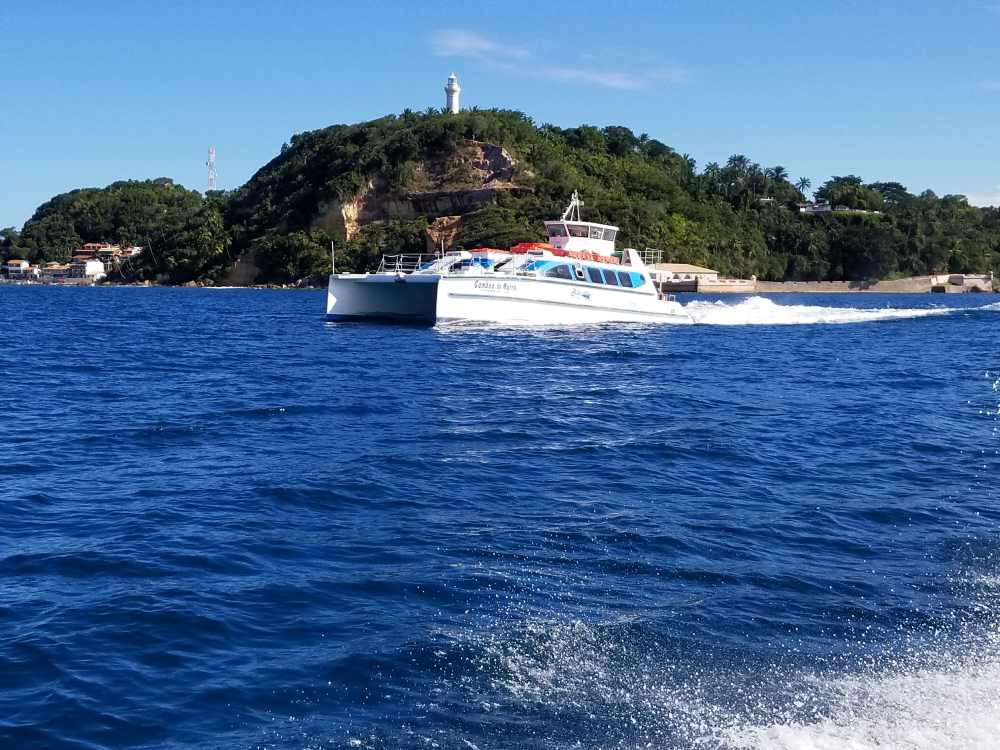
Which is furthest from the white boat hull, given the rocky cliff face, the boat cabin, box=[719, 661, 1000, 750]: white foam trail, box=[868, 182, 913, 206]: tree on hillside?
box=[868, 182, 913, 206]: tree on hillside

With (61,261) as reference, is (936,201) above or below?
above

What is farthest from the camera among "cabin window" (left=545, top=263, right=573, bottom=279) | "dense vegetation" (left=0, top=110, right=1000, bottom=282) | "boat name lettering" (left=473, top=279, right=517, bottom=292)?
"dense vegetation" (left=0, top=110, right=1000, bottom=282)

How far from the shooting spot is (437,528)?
950cm

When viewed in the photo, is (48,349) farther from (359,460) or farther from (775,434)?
(775,434)

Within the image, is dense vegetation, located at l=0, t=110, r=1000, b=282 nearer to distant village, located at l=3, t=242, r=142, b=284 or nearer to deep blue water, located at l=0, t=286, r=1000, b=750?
distant village, located at l=3, t=242, r=142, b=284

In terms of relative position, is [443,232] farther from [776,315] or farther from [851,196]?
[851,196]

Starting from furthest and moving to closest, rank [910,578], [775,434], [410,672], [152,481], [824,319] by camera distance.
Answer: [824,319]
[775,434]
[152,481]
[910,578]
[410,672]

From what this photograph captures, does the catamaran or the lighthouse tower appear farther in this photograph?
the lighthouse tower

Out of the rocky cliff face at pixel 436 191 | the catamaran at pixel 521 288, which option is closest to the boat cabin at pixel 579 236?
the catamaran at pixel 521 288

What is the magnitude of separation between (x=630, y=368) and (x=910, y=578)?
53.0ft

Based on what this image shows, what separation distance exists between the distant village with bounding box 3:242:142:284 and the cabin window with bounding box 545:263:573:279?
12229 cm

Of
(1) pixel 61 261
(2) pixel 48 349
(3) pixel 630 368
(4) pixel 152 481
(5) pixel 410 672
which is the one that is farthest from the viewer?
(1) pixel 61 261

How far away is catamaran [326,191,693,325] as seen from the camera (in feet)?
117

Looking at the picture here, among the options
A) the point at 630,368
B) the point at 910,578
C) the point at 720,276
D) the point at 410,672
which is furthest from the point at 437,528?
the point at 720,276
